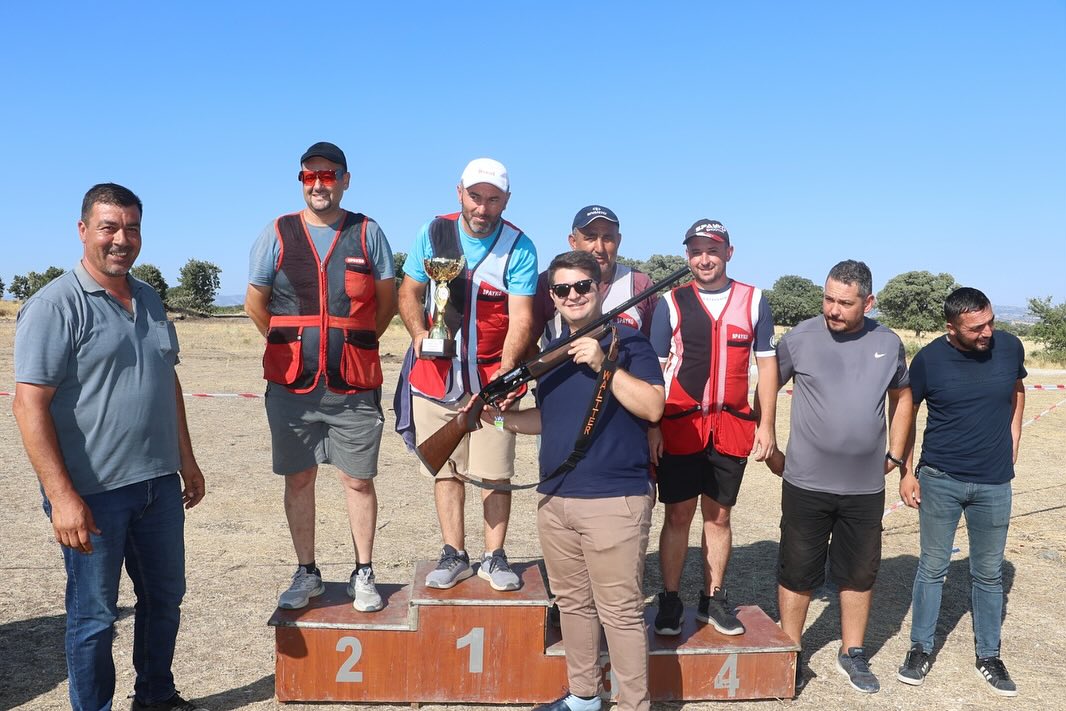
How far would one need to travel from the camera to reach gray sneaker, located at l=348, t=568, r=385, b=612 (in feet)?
14.7

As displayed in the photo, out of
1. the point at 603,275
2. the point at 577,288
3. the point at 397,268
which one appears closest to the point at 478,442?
the point at 603,275

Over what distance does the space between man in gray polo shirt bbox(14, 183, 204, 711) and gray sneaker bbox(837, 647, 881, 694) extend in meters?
3.76

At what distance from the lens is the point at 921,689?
4.69m

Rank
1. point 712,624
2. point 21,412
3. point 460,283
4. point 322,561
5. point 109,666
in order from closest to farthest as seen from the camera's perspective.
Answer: point 21,412 < point 109,666 < point 460,283 < point 712,624 < point 322,561

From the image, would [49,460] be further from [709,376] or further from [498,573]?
[709,376]

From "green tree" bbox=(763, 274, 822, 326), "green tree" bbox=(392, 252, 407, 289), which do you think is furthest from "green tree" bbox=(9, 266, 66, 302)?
"green tree" bbox=(763, 274, 822, 326)

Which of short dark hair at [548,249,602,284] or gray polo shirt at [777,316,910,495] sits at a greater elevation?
short dark hair at [548,249,602,284]

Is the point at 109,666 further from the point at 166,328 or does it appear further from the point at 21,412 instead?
the point at 166,328

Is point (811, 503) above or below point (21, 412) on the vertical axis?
below

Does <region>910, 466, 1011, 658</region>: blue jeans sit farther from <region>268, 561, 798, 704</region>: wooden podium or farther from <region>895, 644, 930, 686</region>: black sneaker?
<region>268, 561, 798, 704</region>: wooden podium

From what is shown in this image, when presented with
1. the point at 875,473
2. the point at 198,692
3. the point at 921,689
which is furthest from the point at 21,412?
the point at 921,689

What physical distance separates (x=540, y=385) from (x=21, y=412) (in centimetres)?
221

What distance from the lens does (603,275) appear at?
473 centimetres

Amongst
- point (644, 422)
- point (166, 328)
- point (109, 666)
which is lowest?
point (109, 666)
